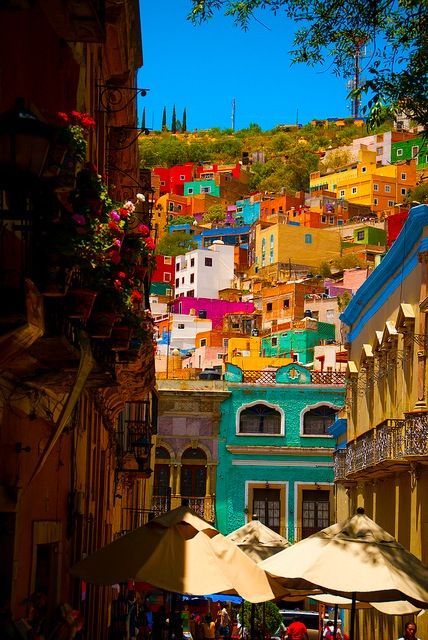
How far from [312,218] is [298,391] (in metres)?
72.2

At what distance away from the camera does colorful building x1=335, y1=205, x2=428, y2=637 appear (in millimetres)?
20422

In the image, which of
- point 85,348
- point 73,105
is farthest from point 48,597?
point 73,105

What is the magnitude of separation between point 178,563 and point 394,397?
536 inches

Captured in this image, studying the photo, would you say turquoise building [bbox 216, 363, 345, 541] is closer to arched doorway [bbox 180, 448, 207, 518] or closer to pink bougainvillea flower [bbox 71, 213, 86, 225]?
arched doorway [bbox 180, 448, 207, 518]

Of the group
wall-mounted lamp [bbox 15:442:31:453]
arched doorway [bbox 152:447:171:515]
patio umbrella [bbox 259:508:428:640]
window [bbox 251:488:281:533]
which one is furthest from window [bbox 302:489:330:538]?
wall-mounted lamp [bbox 15:442:31:453]

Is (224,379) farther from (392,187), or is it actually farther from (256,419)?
(392,187)

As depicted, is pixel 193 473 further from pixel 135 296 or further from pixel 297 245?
pixel 297 245

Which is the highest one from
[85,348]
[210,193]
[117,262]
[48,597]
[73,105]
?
[210,193]

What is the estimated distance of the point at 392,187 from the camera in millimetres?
129875

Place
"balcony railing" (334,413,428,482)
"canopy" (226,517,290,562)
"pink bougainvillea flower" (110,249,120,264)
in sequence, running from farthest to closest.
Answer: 1. "balcony railing" (334,413,428,482)
2. "canopy" (226,517,290,562)
3. "pink bougainvillea flower" (110,249,120,264)

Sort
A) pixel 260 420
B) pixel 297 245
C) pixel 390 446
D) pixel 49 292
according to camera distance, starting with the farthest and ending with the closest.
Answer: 1. pixel 297 245
2. pixel 260 420
3. pixel 390 446
4. pixel 49 292

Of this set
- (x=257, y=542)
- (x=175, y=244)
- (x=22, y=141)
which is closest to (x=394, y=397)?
(x=257, y=542)

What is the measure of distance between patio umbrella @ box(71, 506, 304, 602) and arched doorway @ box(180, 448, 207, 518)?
33487 mm

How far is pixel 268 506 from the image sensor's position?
4472cm
